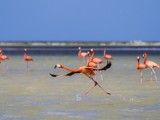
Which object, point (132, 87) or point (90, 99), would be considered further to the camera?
point (132, 87)

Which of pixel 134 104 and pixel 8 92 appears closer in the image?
pixel 134 104

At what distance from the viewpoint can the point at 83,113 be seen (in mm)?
8117

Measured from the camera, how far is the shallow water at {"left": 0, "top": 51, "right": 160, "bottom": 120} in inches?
314

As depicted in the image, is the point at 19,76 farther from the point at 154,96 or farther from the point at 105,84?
the point at 154,96

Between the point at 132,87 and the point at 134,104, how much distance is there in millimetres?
2262

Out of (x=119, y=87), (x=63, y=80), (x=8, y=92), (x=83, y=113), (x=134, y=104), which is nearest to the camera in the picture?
(x=83, y=113)

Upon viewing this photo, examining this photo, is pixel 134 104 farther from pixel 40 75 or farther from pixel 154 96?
pixel 40 75

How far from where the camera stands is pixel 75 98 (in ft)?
31.6

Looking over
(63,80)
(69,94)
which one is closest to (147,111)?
(69,94)

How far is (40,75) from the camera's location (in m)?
13.9

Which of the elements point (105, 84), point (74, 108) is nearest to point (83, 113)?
point (74, 108)

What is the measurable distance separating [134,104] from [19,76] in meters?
5.22

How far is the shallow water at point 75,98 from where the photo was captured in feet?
26.2

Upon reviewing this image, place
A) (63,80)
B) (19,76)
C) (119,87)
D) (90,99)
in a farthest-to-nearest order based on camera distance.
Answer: (19,76), (63,80), (119,87), (90,99)
